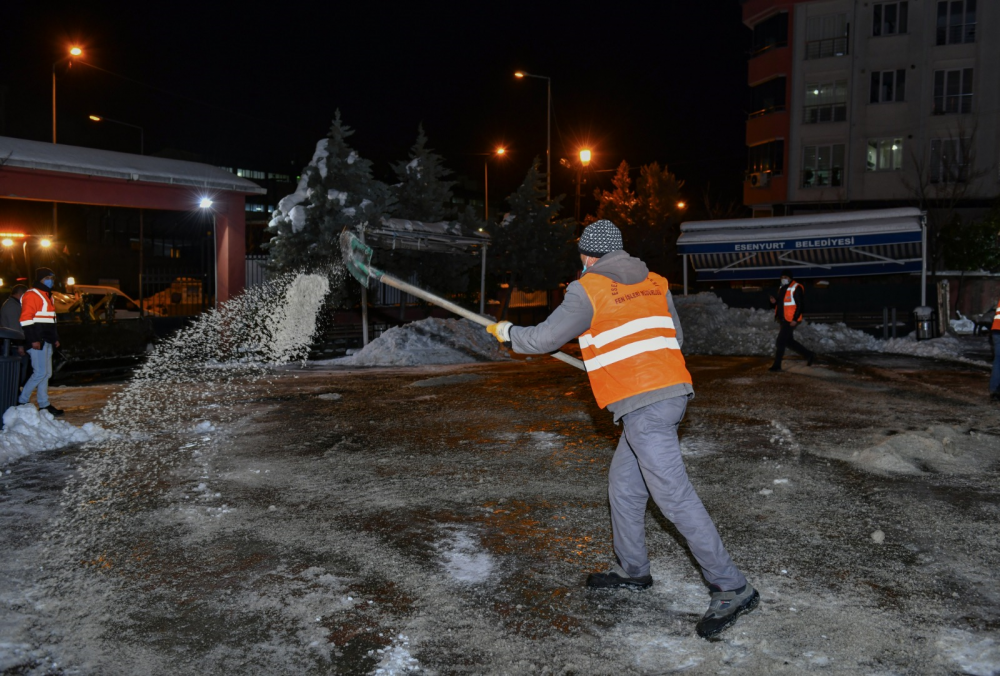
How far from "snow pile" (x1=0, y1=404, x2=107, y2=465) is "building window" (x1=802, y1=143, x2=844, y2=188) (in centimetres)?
3426

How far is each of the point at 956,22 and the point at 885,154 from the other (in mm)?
5757

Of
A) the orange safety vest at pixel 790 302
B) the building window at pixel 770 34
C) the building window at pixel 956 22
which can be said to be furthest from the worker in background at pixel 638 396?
the building window at pixel 770 34

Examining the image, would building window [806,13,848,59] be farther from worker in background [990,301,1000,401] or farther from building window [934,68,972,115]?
worker in background [990,301,1000,401]

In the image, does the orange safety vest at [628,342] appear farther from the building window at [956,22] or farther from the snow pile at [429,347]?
the building window at [956,22]

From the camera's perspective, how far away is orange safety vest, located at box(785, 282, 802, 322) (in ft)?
46.0

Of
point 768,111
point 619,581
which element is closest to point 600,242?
point 619,581

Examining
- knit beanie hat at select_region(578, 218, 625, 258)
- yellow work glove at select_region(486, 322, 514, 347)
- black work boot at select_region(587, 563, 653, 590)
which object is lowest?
black work boot at select_region(587, 563, 653, 590)

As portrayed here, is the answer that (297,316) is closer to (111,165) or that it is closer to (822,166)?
(111,165)

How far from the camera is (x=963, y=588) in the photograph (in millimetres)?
4441

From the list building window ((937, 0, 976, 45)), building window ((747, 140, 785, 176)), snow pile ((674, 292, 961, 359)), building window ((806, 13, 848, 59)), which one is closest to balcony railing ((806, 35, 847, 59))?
building window ((806, 13, 848, 59))

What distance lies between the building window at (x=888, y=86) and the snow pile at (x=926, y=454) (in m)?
31.1

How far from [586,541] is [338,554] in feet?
5.09

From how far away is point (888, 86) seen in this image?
3522 cm

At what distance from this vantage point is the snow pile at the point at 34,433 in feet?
25.7
